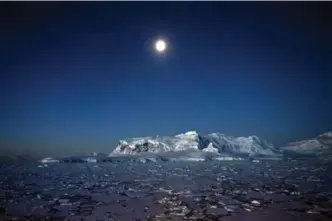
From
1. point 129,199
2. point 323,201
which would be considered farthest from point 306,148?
point 129,199

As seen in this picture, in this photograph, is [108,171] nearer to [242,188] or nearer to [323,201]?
[242,188]

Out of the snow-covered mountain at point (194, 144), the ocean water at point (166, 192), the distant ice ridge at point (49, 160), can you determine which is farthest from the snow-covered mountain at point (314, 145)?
the distant ice ridge at point (49, 160)

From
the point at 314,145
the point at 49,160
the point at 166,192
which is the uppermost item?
the point at 314,145

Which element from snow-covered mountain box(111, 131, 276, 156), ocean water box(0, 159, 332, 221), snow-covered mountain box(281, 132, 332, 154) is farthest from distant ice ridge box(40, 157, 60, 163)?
snow-covered mountain box(281, 132, 332, 154)

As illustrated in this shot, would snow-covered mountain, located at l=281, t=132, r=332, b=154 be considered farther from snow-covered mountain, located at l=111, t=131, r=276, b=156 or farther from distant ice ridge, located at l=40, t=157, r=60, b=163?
distant ice ridge, located at l=40, t=157, r=60, b=163

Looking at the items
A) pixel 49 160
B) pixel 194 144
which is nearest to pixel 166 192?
pixel 194 144

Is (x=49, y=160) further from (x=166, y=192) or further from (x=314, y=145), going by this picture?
(x=314, y=145)
